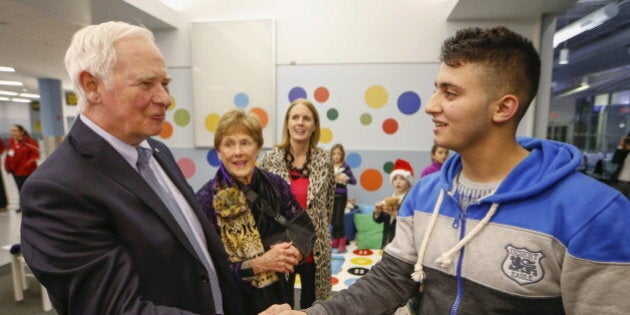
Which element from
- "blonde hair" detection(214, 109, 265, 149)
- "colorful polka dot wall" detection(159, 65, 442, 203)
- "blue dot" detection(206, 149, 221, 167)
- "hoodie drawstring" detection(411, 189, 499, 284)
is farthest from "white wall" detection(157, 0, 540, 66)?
"hoodie drawstring" detection(411, 189, 499, 284)

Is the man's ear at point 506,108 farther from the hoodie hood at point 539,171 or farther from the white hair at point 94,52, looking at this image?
the white hair at point 94,52

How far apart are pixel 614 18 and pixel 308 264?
13.4ft

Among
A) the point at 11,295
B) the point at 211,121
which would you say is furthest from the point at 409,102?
the point at 11,295

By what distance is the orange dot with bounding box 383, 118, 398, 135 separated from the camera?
432 centimetres

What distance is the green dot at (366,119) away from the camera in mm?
4367

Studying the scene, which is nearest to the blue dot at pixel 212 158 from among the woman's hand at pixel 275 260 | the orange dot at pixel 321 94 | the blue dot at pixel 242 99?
the blue dot at pixel 242 99

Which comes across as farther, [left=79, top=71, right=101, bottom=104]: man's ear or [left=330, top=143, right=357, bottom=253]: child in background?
[left=330, top=143, right=357, bottom=253]: child in background

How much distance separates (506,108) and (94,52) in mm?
1229

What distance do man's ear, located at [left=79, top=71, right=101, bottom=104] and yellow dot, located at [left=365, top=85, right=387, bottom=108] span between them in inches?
143

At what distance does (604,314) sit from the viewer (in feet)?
2.56

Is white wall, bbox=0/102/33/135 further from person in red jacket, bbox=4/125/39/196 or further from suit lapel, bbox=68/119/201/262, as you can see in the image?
suit lapel, bbox=68/119/201/262

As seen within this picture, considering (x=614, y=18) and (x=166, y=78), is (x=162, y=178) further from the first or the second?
(x=614, y=18)

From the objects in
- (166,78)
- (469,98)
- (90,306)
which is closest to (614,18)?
(469,98)

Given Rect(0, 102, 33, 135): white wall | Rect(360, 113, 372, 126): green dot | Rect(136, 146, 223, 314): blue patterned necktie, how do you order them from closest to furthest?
Rect(136, 146, 223, 314): blue patterned necktie, Rect(360, 113, 372, 126): green dot, Rect(0, 102, 33, 135): white wall
